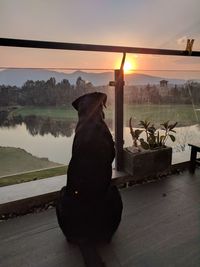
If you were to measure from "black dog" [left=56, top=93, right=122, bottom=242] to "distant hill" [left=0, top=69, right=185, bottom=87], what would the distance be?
0.76m

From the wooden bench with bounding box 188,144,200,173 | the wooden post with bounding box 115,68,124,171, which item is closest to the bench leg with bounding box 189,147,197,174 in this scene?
the wooden bench with bounding box 188,144,200,173

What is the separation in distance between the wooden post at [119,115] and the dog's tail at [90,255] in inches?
48.6

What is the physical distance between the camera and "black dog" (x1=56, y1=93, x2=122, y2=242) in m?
1.58

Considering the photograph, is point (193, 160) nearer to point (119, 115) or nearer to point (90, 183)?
point (119, 115)

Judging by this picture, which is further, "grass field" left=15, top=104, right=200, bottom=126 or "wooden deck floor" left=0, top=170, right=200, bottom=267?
"grass field" left=15, top=104, right=200, bottom=126

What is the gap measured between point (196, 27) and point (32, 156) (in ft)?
7.86

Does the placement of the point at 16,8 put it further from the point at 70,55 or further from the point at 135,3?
the point at 135,3

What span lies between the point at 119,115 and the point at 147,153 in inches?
22.5

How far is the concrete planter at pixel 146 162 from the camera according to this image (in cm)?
269

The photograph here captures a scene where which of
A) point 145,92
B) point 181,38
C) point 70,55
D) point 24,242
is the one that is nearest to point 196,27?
point 181,38

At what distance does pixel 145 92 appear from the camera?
2.93m

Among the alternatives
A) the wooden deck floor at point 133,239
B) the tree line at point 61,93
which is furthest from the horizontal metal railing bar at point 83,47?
the wooden deck floor at point 133,239

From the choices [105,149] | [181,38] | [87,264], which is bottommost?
[87,264]

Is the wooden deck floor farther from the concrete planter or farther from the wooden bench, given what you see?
the wooden bench
